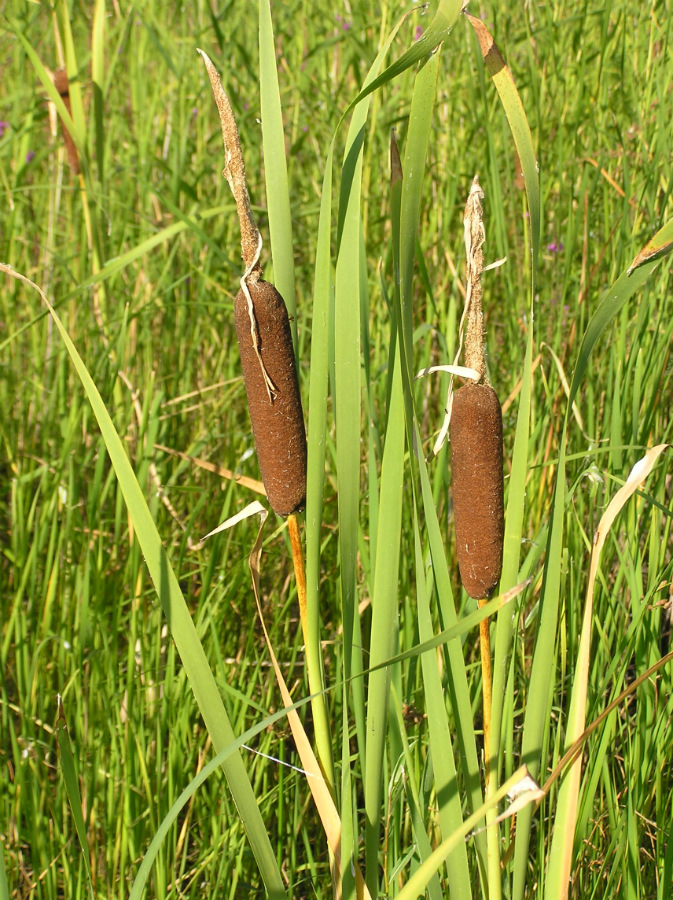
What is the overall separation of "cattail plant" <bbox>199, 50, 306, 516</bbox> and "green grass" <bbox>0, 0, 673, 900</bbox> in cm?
3

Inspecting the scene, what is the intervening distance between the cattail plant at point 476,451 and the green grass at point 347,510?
0.08 ft

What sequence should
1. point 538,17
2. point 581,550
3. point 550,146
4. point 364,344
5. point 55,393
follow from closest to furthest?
1. point 364,344
2. point 581,550
3. point 55,393
4. point 550,146
5. point 538,17

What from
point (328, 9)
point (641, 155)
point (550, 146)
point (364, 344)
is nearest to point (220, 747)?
point (364, 344)

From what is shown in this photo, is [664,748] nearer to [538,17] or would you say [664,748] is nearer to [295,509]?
[295,509]

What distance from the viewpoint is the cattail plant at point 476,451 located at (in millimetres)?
678

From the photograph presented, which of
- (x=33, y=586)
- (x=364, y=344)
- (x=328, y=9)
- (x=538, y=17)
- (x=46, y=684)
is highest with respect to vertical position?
(x=328, y=9)

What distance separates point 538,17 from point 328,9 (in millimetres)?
986

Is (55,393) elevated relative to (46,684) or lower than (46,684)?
elevated

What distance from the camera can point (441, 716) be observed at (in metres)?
0.74

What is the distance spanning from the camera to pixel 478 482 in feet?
2.32

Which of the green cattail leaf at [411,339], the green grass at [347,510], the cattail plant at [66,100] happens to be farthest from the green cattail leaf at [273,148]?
the cattail plant at [66,100]

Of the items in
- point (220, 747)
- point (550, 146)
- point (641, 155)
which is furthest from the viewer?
point (550, 146)

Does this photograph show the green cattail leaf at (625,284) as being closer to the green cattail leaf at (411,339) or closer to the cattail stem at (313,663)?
the green cattail leaf at (411,339)

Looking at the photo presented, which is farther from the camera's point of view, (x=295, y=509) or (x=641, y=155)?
(x=641, y=155)
